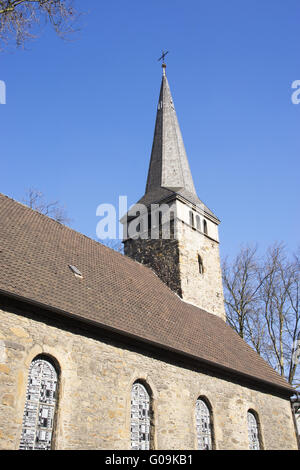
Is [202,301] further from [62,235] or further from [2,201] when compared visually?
[2,201]

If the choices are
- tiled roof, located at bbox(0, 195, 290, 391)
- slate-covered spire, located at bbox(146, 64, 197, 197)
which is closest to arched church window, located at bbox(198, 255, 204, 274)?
tiled roof, located at bbox(0, 195, 290, 391)

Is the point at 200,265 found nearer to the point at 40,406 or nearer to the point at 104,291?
the point at 104,291

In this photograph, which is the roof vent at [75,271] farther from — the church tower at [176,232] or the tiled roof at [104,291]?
the church tower at [176,232]

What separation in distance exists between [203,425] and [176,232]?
8.59 m

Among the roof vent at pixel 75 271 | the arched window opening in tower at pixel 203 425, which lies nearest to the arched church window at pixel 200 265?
the arched window opening in tower at pixel 203 425

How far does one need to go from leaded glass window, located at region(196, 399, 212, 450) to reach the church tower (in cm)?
538

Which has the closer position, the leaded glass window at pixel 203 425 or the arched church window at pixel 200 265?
the leaded glass window at pixel 203 425

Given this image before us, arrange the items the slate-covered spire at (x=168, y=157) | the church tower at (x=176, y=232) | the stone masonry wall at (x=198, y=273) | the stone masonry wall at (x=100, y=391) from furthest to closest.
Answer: the slate-covered spire at (x=168, y=157), the church tower at (x=176, y=232), the stone masonry wall at (x=198, y=273), the stone masonry wall at (x=100, y=391)

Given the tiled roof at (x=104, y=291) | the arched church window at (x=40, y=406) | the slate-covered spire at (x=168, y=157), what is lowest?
the arched church window at (x=40, y=406)

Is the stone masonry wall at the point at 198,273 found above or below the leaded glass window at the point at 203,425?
above

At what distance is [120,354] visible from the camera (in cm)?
1016

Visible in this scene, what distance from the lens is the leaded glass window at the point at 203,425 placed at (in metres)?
11.3

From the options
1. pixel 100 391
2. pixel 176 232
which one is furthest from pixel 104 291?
pixel 176 232

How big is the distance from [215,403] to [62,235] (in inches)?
282
